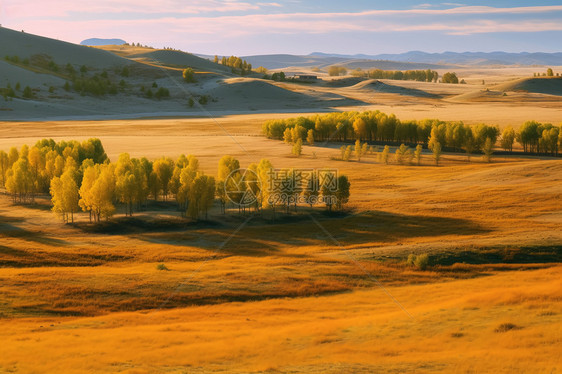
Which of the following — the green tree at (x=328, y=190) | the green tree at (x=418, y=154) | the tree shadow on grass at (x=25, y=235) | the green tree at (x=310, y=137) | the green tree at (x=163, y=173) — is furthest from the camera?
the green tree at (x=310, y=137)

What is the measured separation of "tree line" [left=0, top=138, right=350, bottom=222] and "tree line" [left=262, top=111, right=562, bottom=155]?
69563 millimetres

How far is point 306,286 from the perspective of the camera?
60.3 meters

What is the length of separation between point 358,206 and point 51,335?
2439 inches

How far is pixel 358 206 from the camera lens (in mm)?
96562

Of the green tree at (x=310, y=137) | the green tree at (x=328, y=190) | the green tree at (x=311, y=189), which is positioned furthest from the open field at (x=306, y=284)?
the green tree at (x=310, y=137)

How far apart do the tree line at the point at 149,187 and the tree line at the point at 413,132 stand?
69.6m

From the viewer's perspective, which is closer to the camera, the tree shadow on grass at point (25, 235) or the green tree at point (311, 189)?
the tree shadow on grass at point (25, 235)

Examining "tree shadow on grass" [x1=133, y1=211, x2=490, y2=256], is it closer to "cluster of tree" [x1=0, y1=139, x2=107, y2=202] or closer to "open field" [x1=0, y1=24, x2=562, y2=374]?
"open field" [x1=0, y1=24, x2=562, y2=374]

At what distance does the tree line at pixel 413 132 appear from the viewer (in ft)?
496

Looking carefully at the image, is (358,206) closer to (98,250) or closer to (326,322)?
(98,250)

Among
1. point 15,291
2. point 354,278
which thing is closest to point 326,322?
point 354,278

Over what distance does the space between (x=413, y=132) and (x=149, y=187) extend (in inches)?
3763

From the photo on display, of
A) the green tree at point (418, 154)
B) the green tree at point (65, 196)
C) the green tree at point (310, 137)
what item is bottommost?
the green tree at point (65, 196)

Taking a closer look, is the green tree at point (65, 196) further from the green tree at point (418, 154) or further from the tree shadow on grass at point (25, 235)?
the green tree at point (418, 154)
